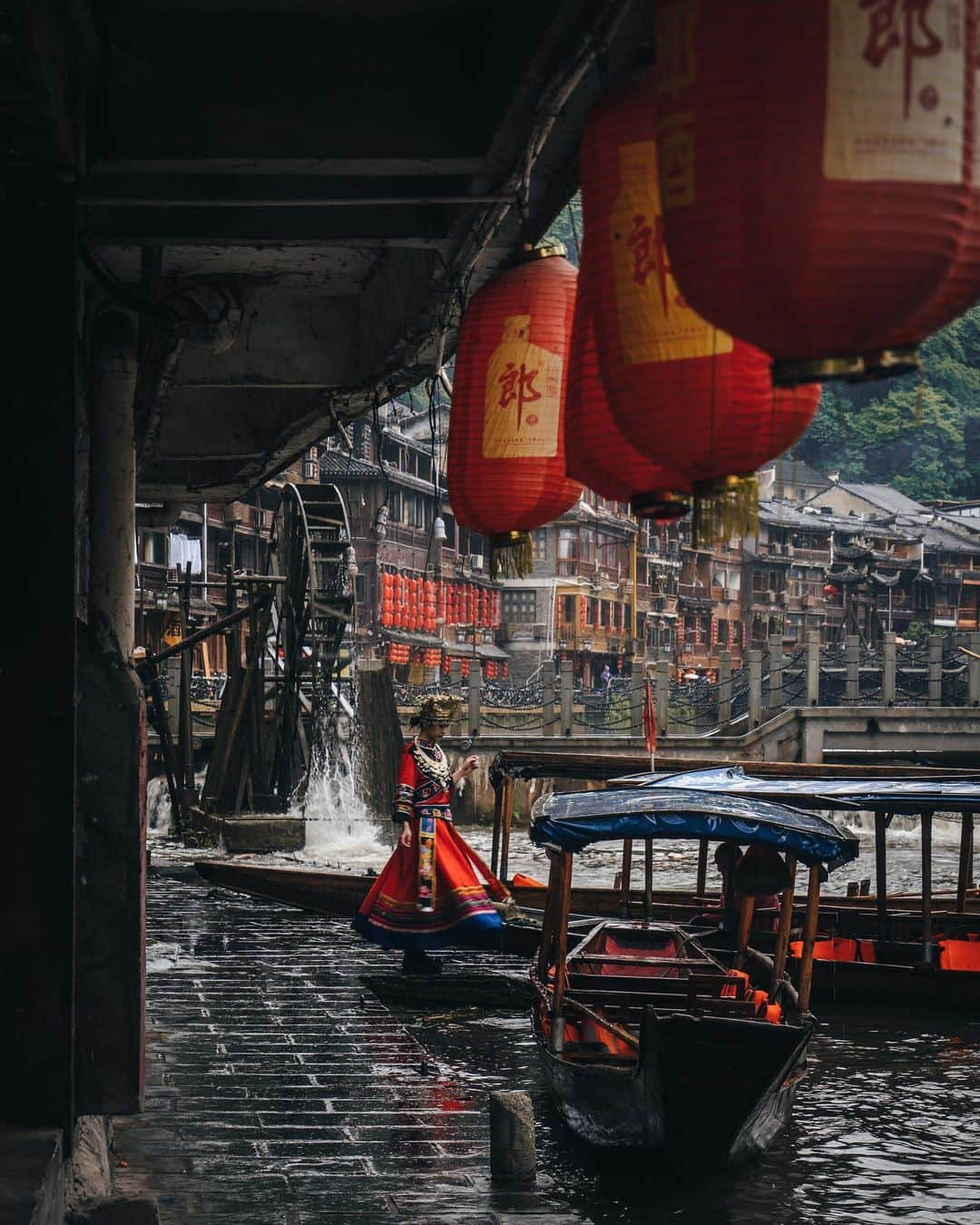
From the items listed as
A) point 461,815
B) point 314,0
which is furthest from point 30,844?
point 461,815

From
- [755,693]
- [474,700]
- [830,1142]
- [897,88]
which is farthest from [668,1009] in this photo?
[755,693]

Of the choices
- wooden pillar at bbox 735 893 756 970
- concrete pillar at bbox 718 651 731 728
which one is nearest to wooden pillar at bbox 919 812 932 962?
wooden pillar at bbox 735 893 756 970

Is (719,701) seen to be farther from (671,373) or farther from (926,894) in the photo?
(671,373)

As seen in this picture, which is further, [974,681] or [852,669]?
[852,669]

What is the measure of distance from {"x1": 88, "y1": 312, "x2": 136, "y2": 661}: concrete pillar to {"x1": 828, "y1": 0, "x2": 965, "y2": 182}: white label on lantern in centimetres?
402

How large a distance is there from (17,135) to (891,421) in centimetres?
9628

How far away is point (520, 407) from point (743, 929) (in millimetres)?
4841

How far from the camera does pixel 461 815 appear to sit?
43062 millimetres

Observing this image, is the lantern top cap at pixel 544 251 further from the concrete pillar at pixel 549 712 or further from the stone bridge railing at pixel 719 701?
the concrete pillar at pixel 549 712

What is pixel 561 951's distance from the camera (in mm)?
9344

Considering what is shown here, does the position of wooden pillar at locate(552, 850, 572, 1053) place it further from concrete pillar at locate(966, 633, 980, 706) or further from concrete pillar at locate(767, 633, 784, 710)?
concrete pillar at locate(966, 633, 980, 706)

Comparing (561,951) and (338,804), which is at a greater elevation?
(561,951)

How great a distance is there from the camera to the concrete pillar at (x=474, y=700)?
41156mm

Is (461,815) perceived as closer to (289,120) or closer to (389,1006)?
(389,1006)
